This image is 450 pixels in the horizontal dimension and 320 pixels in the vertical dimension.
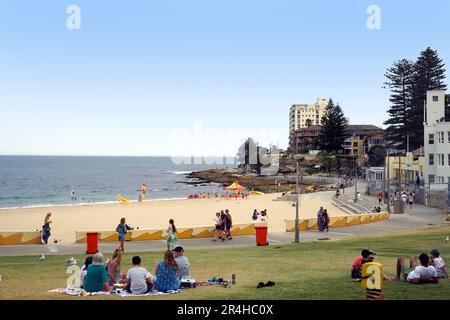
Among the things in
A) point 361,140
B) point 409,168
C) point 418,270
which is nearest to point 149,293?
point 418,270

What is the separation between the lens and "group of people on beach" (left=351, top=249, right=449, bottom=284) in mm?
11469

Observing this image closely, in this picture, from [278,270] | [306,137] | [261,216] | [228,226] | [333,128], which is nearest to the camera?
[278,270]

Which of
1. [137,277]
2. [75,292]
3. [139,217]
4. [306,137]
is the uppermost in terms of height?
[306,137]

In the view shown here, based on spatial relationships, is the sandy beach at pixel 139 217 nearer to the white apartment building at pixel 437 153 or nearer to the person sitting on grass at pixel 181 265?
the white apartment building at pixel 437 153

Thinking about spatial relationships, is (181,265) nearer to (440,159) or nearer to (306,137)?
(440,159)

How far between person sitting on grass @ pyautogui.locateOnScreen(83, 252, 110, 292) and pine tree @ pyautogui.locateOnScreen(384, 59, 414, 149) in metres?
85.7

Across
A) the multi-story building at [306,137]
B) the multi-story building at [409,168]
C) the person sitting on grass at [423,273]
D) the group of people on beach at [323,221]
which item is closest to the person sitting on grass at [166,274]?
the person sitting on grass at [423,273]

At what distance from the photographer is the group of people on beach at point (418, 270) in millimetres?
11469

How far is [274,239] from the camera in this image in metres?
24.7

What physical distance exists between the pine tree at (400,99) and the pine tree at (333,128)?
1005 inches

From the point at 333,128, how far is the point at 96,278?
115m
